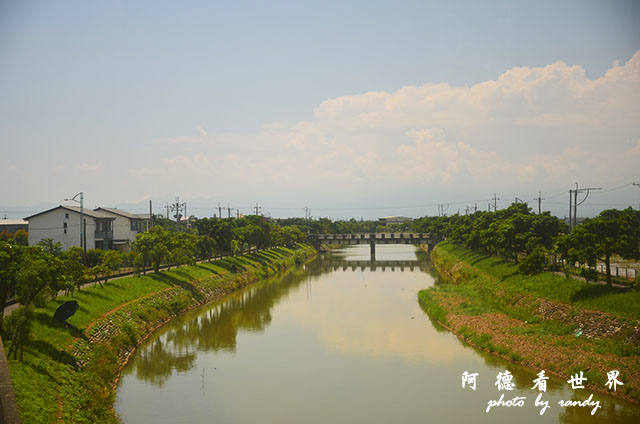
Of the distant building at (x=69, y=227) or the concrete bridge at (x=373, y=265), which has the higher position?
the distant building at (x=69, y=227)

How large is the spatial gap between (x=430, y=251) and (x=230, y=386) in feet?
298

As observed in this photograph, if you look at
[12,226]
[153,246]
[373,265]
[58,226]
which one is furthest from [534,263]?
[12,226]

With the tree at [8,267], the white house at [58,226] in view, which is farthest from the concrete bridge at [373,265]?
the tree at [8,267]

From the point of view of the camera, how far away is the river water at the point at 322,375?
22.3 meters

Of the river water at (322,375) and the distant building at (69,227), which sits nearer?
the river water at (322,375)

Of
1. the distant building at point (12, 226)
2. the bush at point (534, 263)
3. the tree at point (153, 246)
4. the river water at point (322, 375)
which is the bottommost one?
the river water at point (322, 375)

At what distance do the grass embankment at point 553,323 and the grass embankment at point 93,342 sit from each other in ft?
72.9

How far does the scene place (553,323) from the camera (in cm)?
3147

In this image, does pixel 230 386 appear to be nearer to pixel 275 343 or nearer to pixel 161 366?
pixel 161 366

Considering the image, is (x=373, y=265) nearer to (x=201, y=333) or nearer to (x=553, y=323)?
(x=201, y=333)

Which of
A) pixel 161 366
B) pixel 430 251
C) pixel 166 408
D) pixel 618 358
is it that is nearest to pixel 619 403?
pixel 618 358

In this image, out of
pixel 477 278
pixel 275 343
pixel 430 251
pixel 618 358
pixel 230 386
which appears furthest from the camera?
pixel 430 251

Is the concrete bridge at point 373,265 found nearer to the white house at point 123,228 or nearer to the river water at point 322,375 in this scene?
the white house at point 123,228

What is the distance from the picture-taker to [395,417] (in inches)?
869
